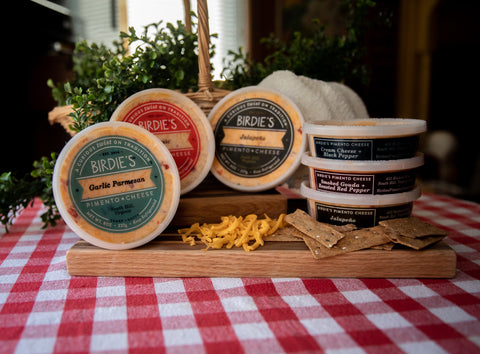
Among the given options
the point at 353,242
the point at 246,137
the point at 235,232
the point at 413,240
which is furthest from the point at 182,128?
the point at 413,240

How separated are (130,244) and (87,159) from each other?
227 mm

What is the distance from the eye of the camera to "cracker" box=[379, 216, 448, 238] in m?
0.92

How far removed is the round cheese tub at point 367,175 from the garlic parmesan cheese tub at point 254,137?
0.21 metres

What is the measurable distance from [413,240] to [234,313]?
1.44 ft

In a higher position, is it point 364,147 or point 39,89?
point 39,89

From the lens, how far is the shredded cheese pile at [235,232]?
3.17 feet

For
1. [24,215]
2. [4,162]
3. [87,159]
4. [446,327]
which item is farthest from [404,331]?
[4,162]

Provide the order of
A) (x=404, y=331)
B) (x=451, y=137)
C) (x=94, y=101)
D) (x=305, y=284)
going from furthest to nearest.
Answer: (x=451, y=137)
(x=94, y=101)
(x=305, y=284)
(x=404, y=331)

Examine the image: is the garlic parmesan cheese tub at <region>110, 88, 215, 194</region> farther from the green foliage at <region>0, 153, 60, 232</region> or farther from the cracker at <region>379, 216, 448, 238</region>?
the cracker at <region>379, 216, 448, 238</region>

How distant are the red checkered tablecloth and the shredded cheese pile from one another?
0.09 m

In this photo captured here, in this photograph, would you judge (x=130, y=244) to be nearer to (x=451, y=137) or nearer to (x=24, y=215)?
(x=24, y=215)

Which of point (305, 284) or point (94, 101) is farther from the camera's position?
point (94, 101)

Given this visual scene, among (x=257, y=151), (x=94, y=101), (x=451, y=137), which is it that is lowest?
(x=451, y=137)

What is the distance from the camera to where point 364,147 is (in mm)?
929
